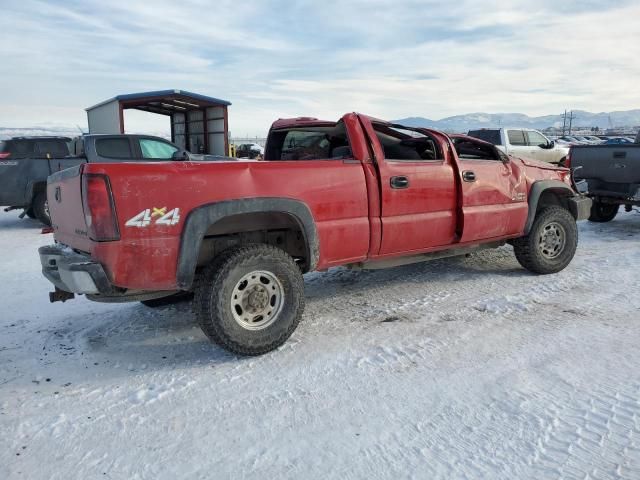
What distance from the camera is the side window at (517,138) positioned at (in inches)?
651

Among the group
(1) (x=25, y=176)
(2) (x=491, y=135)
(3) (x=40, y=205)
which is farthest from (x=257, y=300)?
(2) (x=491, y=135)

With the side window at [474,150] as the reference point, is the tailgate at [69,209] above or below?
below

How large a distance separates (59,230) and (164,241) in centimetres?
131

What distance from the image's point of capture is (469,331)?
4.04 metres

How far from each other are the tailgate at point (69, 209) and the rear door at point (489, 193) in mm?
3300

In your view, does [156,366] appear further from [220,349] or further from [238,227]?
[238,227]

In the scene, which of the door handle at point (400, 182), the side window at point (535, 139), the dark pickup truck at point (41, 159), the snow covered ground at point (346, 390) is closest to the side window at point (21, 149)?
the dark pickup truck at point (41, 159)

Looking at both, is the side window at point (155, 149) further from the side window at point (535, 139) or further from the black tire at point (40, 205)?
the side window at point (535, 139)

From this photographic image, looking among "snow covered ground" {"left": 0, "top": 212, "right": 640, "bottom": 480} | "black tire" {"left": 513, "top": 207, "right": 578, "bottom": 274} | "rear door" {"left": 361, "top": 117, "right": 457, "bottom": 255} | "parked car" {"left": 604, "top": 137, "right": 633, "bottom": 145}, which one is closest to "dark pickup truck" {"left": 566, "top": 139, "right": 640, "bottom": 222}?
"parked car" {"left": 604, "top": 137, "right": 633, "bottom": 145}

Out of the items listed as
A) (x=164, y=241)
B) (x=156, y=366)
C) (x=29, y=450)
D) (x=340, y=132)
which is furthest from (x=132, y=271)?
(x=340, y=132)

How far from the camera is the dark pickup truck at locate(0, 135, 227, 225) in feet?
31.8

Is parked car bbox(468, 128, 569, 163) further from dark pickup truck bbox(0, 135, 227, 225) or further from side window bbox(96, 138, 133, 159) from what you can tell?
side window bbox(96, 138, 133, 159)

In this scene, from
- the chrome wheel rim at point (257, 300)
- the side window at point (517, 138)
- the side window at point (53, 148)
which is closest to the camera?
the chrome wheel rim at point (257, 300)

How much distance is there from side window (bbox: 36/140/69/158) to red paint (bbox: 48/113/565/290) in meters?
7.48
